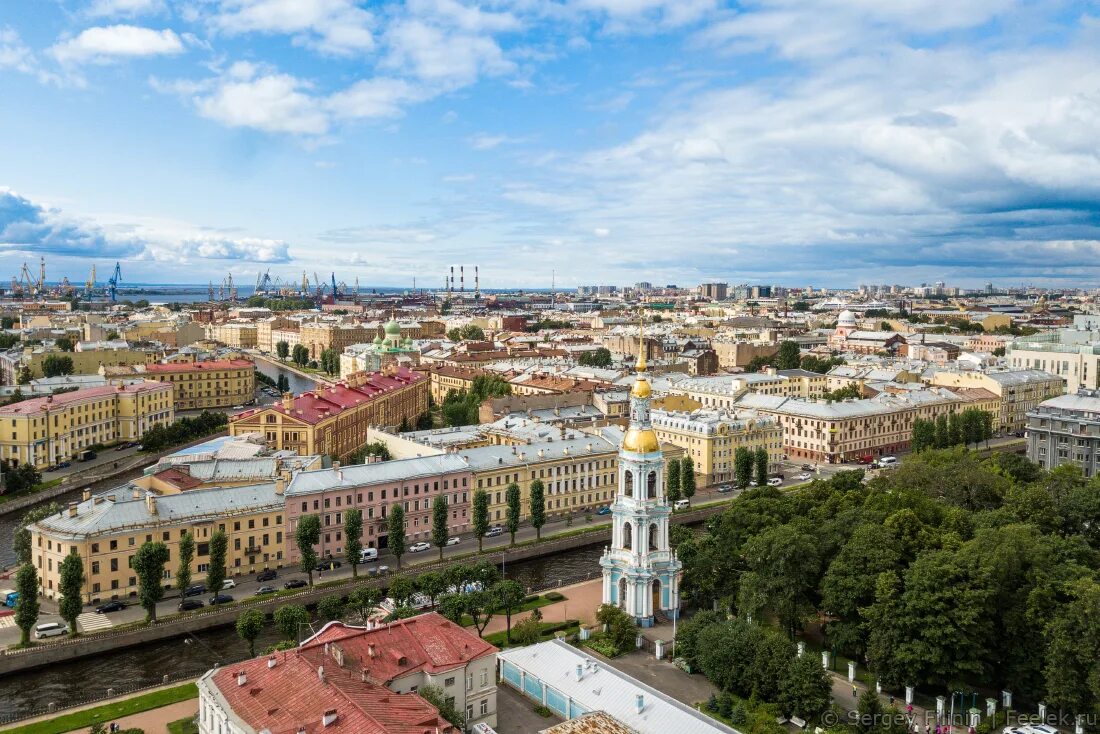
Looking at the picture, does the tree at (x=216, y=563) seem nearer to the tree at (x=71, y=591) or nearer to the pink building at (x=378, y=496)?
the pink building at (x=378, y=496)

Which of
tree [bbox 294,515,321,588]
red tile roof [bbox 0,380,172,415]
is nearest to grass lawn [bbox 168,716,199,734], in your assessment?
tree [bbox 294,515,321,588]

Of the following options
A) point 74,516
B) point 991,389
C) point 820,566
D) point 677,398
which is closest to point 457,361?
point 677,398

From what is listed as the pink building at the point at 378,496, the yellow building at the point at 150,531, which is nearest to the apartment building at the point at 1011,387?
the pink building at the point at 378,496

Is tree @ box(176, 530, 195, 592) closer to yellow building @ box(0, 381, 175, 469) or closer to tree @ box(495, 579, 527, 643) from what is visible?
tree @ box(495, 579, 527, 643)

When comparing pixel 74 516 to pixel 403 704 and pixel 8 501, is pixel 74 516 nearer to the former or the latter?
pixel 8 501

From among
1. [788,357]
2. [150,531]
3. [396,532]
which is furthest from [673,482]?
[788,357]

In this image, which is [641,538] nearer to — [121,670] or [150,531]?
[121,670]
